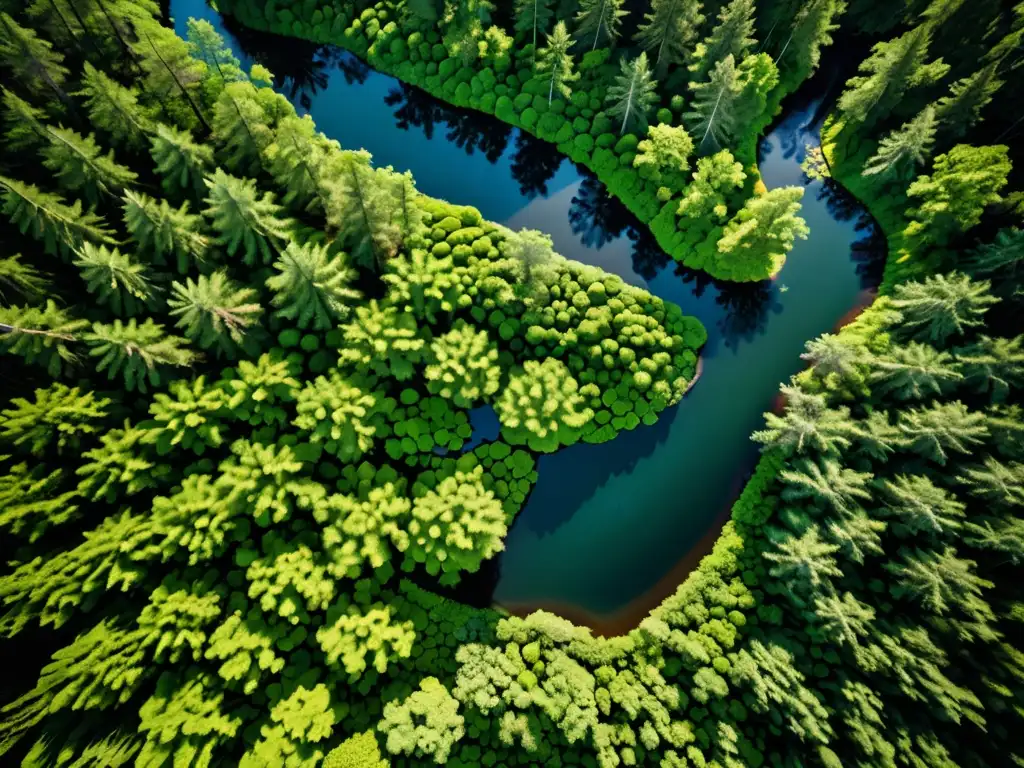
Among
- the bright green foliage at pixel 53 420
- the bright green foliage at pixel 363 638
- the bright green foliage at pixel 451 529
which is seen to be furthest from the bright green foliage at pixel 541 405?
the bright green foliage at pixel 53 420

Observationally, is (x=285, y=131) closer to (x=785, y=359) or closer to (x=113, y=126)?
(x=113, y=126)

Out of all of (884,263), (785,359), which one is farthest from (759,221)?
(884,263)

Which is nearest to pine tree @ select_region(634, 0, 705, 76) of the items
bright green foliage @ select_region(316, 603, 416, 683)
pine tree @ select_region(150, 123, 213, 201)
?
pine tree @ select_region(150, 123, 213, 201)

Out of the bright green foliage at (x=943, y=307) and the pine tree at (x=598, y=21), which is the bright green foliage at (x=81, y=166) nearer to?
the pine tree at (x=598, y=21)

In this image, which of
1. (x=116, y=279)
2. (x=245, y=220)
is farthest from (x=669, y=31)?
(x=116, y=279)

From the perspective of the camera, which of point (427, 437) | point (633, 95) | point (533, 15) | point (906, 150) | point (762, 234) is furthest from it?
point (533, 15)

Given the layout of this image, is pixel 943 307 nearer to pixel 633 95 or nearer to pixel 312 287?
pixel 633 95

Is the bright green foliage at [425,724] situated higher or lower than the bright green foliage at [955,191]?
lower
